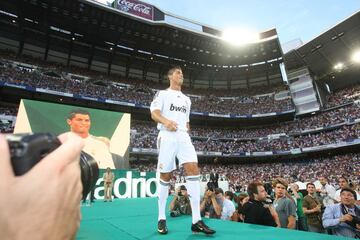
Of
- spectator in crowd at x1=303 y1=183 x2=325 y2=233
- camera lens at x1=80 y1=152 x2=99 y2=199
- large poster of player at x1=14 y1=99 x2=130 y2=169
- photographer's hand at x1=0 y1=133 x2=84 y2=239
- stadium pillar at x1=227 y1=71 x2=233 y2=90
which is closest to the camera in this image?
photographer's hand at x1=0 y1=133 x2=84 y2=239

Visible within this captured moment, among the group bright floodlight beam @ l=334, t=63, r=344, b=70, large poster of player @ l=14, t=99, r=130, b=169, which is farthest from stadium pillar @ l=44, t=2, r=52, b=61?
bright floodlight beam @ l=334, t=63, r=344, b=70

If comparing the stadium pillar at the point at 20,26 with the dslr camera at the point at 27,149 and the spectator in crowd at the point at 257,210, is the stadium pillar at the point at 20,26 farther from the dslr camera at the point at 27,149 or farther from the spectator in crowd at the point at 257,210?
the dslr camera at the point at 27,149

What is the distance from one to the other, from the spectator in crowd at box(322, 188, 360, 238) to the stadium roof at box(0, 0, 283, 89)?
33.6 meters

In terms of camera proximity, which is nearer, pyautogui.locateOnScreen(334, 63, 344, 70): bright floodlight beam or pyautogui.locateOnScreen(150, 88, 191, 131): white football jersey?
pyautogui.locateOnScreen(150, 88, 191, 131): white football jersey

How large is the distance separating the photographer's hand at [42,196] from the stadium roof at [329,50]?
4042cm

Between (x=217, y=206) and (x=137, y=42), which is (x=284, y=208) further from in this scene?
(x=137, y=42)

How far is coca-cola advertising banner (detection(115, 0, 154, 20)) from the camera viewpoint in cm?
3647

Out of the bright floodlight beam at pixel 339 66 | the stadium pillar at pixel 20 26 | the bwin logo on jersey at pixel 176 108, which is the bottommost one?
the bwin logo on jersey at pixel 176 108

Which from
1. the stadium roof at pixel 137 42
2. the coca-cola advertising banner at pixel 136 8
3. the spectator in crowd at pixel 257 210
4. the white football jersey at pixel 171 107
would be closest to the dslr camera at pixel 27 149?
the white football jersey at pixel 171 107

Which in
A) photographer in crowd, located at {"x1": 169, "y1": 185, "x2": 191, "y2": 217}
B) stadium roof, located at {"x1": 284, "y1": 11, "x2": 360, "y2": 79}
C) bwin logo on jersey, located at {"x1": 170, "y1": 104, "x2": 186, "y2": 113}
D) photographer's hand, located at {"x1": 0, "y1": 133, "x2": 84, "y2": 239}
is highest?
stadium roof, located at {"x1": 284, "y1": 11, "x2": 360, "y2": 79}

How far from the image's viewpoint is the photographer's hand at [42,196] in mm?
525

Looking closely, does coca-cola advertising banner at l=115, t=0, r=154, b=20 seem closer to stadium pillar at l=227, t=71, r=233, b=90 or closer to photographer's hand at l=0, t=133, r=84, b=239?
stadium pillar at l=227, t=71, r=233, b=90

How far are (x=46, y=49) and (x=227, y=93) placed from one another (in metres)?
29.2

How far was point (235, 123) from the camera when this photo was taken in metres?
44.6
